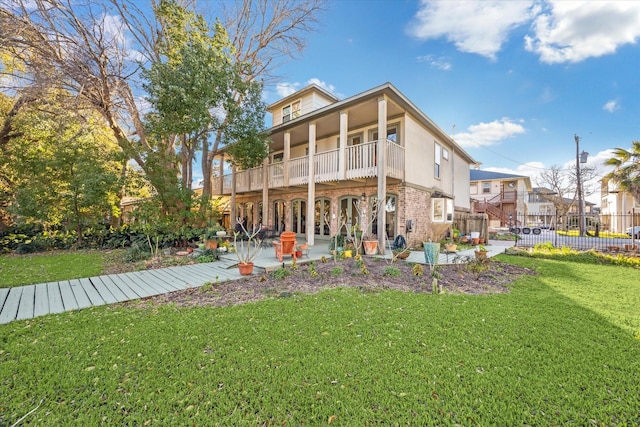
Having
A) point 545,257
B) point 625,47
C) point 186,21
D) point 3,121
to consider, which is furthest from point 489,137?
point 3,121

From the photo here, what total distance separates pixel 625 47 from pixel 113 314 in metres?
19.7

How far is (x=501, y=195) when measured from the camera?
28.3 metres

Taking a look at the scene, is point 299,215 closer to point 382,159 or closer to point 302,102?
point 302,102

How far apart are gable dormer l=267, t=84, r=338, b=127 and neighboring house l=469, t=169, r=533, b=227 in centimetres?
1758

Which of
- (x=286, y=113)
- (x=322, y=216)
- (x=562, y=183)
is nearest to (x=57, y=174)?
(x=286, y=113)

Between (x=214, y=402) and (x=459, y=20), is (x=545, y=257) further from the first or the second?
(x=214, y=402)

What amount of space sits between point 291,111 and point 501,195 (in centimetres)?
2540

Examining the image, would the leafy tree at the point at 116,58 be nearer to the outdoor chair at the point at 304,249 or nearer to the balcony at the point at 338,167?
the balcony at the point at 338,167

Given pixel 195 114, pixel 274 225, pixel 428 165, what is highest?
pixel 195 114

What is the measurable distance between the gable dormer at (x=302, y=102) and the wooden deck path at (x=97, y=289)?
9298 millimetres

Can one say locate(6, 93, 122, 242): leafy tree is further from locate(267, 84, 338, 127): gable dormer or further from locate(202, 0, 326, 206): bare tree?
locate(267, 84, 338, 127): gable dormer

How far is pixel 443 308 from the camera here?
4301 millimetres

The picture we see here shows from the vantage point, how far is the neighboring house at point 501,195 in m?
25.1

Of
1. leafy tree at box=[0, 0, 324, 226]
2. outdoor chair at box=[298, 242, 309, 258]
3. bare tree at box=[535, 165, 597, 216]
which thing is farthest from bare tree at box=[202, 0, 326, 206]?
bare tree at box=[535, 165, 597, 216]
